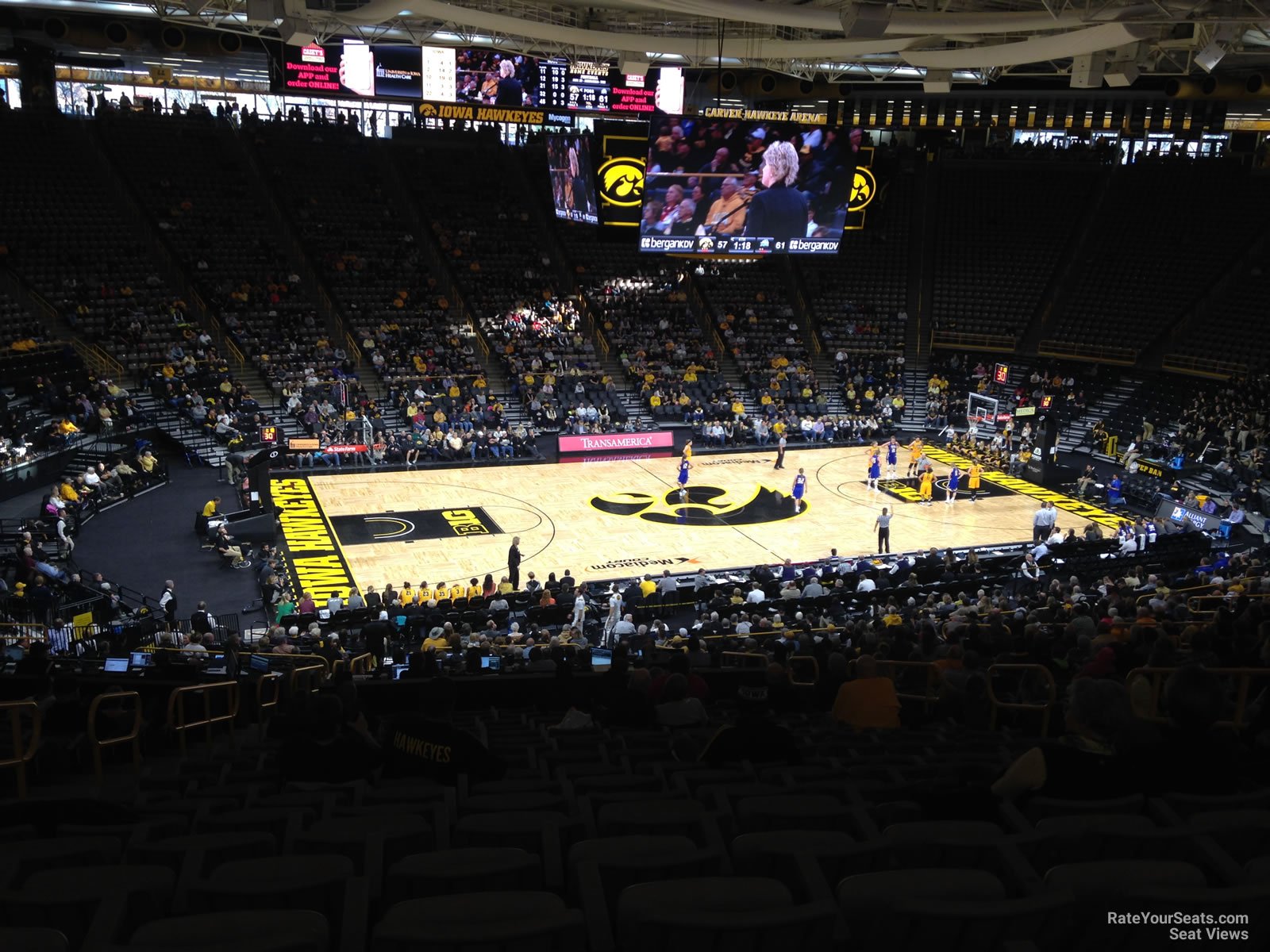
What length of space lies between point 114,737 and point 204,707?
6.56ft

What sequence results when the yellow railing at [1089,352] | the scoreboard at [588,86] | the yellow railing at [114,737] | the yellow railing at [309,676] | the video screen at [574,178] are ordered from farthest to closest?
the yellow railing at [1089,352], the scoreboard at [588,86], the video screen at [574,178], the yellow railing at [309,676], the yellow railing at [114,737]

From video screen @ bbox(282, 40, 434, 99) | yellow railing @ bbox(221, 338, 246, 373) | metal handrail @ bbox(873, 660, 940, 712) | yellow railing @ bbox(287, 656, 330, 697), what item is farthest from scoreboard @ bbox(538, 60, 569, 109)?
metal handrail @ bbox(873, 660, 940, 712)

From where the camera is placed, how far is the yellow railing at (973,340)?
152 ft

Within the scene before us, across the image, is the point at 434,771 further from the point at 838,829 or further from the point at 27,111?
the point at 27,111

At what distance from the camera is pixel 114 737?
9344mm

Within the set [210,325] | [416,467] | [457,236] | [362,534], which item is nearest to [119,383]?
[210,325]

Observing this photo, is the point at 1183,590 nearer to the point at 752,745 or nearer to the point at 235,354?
the point at 752,745

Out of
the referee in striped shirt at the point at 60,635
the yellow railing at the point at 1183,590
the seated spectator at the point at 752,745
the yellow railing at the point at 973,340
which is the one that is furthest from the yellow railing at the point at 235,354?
the seated spectator at the point at 752,745

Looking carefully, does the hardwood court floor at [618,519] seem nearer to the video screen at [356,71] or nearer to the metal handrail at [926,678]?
the video screen at [356,71]

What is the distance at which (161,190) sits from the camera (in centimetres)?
4209

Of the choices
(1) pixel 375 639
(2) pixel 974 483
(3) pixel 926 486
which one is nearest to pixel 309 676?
(1) pixel 375 639

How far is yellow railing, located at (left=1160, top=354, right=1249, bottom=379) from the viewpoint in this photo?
3956cm

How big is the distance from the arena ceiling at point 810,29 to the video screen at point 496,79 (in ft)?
1.90

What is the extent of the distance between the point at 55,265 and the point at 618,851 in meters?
39.3
